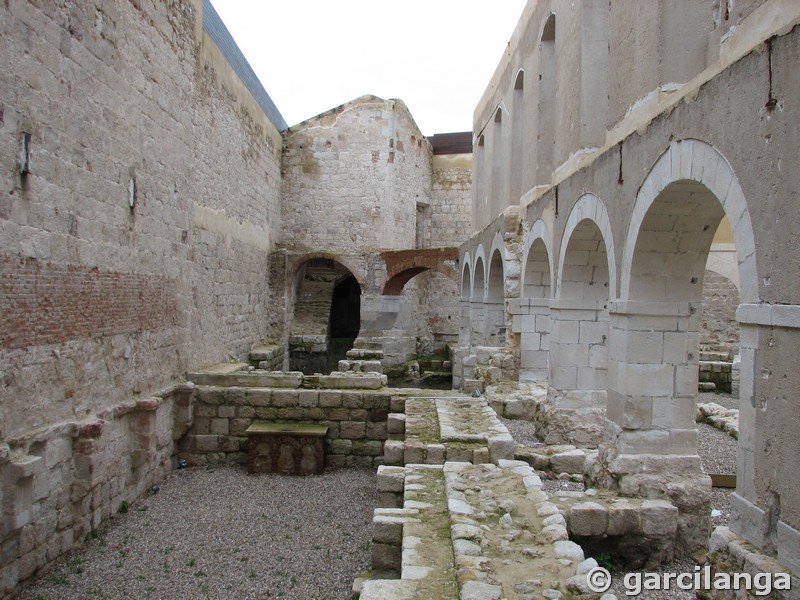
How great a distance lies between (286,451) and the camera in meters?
7.70

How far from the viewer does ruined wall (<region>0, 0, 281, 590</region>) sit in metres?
4.97

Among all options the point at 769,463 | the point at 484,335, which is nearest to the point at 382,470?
the point at 769,463

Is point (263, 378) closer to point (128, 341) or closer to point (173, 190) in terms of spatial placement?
point (128, 341)

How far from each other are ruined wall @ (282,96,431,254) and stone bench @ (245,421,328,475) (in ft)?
35.1

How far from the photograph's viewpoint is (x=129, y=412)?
6.91 metres

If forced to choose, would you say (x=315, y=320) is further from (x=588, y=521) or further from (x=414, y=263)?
(x=588, y=521)

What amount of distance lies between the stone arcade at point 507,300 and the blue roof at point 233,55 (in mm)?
2400

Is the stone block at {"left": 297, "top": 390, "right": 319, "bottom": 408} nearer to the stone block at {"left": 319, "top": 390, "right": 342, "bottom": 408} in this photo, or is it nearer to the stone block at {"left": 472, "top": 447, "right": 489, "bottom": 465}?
the stone block at {"left": 319, "top": 390, "right": 342, "bottom": 408}

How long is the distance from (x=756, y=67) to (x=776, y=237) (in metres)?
1.04

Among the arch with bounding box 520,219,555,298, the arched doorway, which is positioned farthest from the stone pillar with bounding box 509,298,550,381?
the arched doorway

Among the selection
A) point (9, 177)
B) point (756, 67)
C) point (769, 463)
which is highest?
point (756, 67)

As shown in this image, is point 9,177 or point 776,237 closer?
point 776,237

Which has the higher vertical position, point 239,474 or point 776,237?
point 776,237

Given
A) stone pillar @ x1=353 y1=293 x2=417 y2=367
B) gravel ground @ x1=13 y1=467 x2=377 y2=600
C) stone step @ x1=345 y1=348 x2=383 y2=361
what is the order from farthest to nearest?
stone pillar @ x1=353 y1=293 x2=417 y2=367 → stone step @ x1=345 y1=348 x2=383 y2=361 → gravel ground @ x1=13 y1=467 x2=377 y2=600
